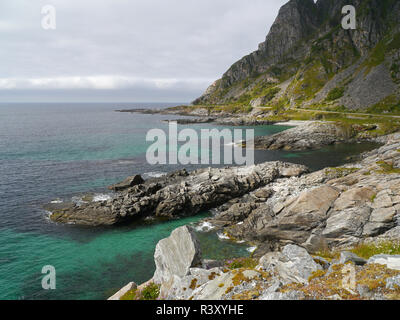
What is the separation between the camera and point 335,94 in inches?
6270

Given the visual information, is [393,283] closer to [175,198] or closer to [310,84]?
[175,198]

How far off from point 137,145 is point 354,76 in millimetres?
153081

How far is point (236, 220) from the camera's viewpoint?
35.7 meters

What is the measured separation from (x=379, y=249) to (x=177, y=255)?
53.0 ft

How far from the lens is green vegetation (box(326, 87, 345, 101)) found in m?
158

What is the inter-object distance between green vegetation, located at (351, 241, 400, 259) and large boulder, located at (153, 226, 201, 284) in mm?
13156

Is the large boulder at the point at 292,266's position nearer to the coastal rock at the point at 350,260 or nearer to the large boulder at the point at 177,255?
the coastal rock at the point at 350,260

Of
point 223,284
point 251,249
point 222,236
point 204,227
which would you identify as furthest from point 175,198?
point 223,284

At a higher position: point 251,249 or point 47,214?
point 47,214

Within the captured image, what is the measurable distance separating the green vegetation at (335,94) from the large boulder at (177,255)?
171m

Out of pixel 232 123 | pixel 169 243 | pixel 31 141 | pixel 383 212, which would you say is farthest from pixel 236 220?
pixel 232 123

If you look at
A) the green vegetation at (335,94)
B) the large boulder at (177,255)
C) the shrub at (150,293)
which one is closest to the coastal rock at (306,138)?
the green vegetation at (335,94)

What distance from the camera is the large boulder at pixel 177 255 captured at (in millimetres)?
15383
